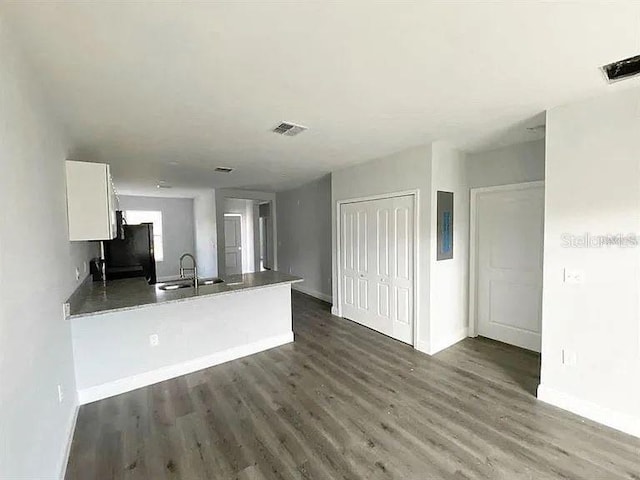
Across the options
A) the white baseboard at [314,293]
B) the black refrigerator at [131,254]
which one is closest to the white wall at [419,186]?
the white baseboard at [314,293]

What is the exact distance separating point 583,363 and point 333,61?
2.92 meters

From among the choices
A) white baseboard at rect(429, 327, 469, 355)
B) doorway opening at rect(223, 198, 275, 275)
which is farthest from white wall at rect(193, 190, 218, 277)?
white baseboard at rect(429, 327, 469, 355)

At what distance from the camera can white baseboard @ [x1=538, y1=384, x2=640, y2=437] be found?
7.11 feet

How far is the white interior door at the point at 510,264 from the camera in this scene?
3.54 meters

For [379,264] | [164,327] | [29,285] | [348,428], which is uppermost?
[29,285]

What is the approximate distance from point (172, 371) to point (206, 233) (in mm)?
5150

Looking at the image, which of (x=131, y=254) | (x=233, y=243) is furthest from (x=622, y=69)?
(x=233, y=243)

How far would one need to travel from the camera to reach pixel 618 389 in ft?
7.27

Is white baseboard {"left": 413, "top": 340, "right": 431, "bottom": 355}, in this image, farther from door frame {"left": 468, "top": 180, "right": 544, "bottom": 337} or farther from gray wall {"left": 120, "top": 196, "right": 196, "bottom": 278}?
gray wall {"left": 120, "top": 196, "right": 196, "bottom": 278}

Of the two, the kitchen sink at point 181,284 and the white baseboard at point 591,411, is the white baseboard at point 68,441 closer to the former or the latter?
the kitchen sink at point 181,284

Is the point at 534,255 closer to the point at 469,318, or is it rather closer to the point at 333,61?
the point at 469,318

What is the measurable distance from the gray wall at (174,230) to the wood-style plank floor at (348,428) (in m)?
6.37

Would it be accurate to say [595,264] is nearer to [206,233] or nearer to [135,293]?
[135,293]

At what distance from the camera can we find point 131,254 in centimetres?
530
